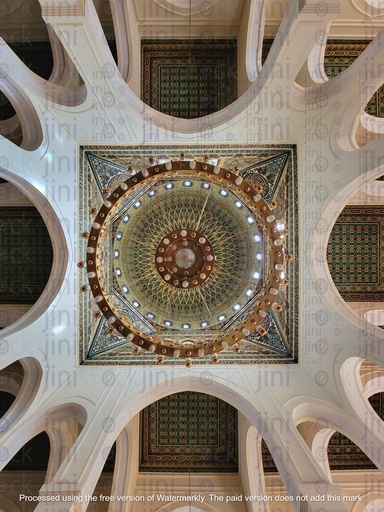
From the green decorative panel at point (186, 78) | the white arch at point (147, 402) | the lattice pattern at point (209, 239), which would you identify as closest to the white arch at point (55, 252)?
the lattice pattern at point (209, 239)

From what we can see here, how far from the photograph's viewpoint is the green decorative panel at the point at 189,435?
7.61 m

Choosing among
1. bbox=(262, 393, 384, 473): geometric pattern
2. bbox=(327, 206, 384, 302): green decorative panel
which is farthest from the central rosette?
bbox=(262, 393, 384, 473): geometric pattern

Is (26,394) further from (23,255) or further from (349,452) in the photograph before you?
(349,452)

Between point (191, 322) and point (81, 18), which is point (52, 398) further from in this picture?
point (81, 18)

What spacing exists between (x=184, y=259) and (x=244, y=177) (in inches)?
63.4

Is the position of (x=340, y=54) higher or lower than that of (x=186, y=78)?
higher

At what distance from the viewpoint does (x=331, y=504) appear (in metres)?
4.16

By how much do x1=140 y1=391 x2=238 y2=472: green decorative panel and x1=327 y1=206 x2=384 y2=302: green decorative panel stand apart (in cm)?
329

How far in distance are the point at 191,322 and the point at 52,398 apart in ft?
7.55

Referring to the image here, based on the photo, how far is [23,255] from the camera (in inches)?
285

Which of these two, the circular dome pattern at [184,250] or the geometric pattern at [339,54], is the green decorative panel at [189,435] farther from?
the geometric pattern at [339,54]

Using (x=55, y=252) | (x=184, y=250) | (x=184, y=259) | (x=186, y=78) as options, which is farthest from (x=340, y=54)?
(x=55, y=252)

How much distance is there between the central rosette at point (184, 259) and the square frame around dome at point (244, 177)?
1161mm

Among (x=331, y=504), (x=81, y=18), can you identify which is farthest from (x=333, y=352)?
(x=81, y=18)
